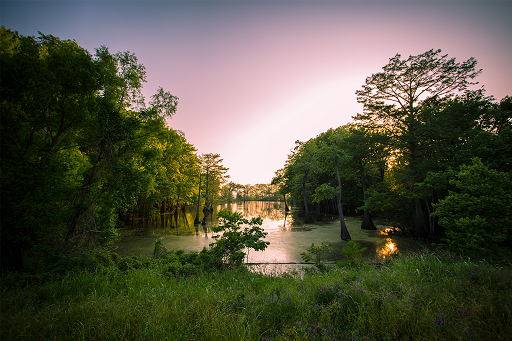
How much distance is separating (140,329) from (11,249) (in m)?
7.39

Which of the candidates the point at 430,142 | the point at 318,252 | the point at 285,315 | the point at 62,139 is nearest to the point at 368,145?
the point at 430,142

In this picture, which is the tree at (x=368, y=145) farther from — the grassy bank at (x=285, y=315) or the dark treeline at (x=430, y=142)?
the grassy bank at (x=285, y=315)

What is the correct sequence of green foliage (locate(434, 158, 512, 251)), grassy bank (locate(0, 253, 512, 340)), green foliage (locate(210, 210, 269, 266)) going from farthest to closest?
green foliage (locate(210, 210, 269, 266)) < green foliage (locate(434, 158, 512, 251)) < grassy bank (locate(0, 253, 512, 340))

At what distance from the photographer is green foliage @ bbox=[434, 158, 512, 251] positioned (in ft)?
20.0

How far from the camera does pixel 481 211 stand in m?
6.72

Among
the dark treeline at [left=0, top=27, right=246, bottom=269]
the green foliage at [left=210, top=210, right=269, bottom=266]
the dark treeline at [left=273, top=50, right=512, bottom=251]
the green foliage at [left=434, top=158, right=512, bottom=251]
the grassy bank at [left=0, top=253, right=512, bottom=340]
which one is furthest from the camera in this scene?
the dark treeline at [left=273, top=50, right=512, bottom=251]

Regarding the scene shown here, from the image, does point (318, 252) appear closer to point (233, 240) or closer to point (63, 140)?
point (233, 240)

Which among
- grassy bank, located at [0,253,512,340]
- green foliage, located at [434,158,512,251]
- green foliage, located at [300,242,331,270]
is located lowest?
Result: green foliage, located at [300,242,331,270]

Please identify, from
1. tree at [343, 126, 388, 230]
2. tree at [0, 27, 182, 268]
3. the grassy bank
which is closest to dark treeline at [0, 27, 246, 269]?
tree at [0, 27, 182, 268]

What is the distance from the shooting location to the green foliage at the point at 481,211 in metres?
6.11

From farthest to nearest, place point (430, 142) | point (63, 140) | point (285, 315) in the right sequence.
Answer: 1. point (430, 142)
2. point (63, 140)
3. point (285, 315)

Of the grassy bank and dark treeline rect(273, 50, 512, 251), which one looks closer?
the grassy bank

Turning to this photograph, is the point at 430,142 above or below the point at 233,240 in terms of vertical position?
above

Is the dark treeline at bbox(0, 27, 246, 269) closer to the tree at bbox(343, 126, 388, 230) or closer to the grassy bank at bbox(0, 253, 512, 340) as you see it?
the grassy bank at bbox(0, 253, 512, 340)
